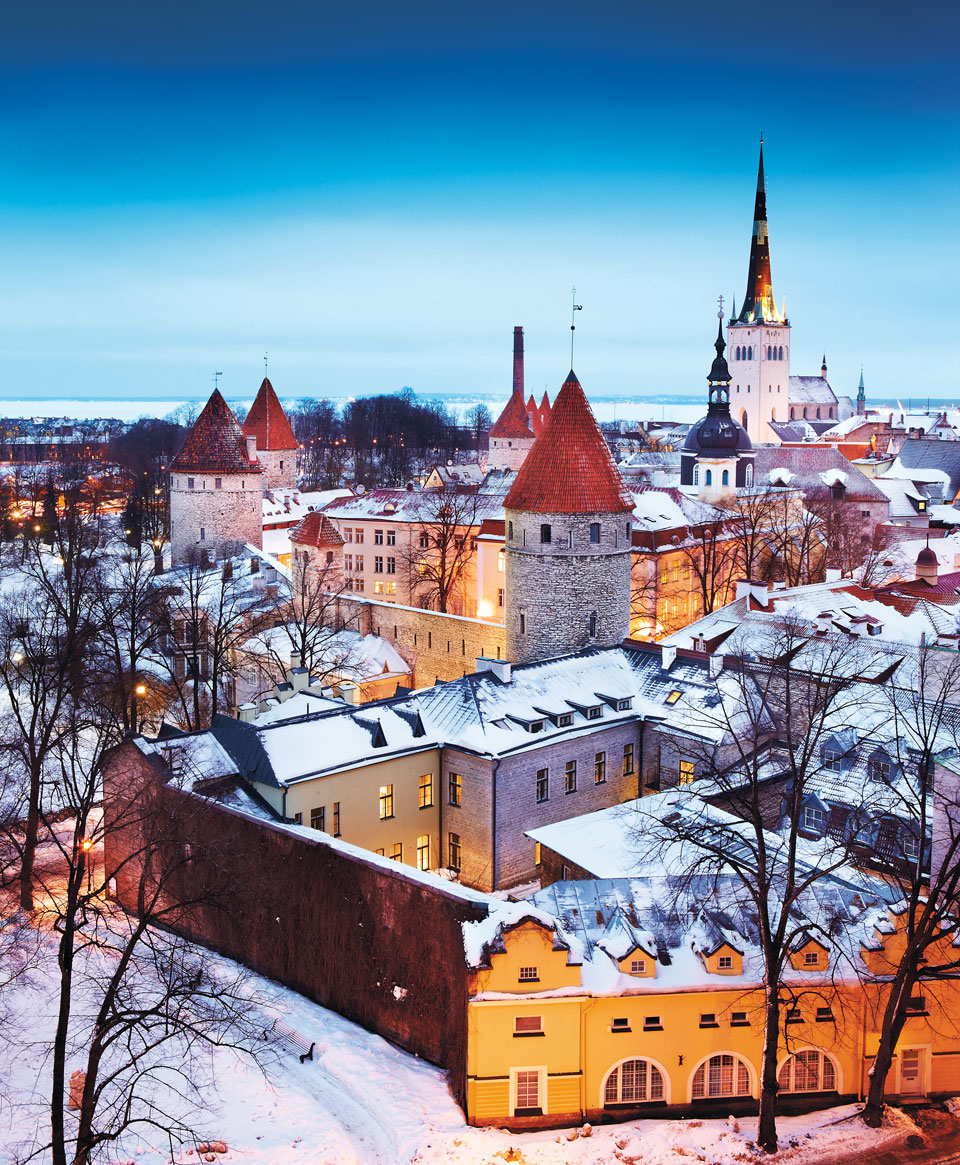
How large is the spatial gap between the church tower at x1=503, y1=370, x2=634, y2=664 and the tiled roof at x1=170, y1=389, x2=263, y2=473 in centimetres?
1950

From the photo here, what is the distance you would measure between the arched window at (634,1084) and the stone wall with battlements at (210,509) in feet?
108

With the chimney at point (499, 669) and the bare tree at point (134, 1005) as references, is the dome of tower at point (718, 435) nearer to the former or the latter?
the chimney at point (499, 669)

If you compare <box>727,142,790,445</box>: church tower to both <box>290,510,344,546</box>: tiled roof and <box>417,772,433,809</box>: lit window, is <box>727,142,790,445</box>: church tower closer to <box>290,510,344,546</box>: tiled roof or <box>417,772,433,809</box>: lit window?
<box>290,510,344,546</box>: tiled roof

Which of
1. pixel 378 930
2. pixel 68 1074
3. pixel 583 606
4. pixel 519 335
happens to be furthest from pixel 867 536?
pixel 68 1074

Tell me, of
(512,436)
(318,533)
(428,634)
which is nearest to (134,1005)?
(428,634)

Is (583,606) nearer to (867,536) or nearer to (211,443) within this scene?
(211,443)

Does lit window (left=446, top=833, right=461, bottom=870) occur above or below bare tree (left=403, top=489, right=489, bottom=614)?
below

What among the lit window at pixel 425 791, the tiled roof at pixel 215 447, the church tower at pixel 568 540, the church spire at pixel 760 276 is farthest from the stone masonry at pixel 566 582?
the church spire at pixel 760 276

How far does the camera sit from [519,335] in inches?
3095

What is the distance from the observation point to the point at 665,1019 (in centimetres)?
1598

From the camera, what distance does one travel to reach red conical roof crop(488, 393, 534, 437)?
71.6 m

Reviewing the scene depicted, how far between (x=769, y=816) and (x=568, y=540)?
9786mm

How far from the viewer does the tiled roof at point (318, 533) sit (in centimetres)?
4275

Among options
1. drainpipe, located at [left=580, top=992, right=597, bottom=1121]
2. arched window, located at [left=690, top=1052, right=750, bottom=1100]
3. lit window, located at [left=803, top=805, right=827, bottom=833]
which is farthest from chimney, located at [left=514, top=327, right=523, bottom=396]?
drainpipe, located at [left=580, top=992, right=597, bottom=1121]
